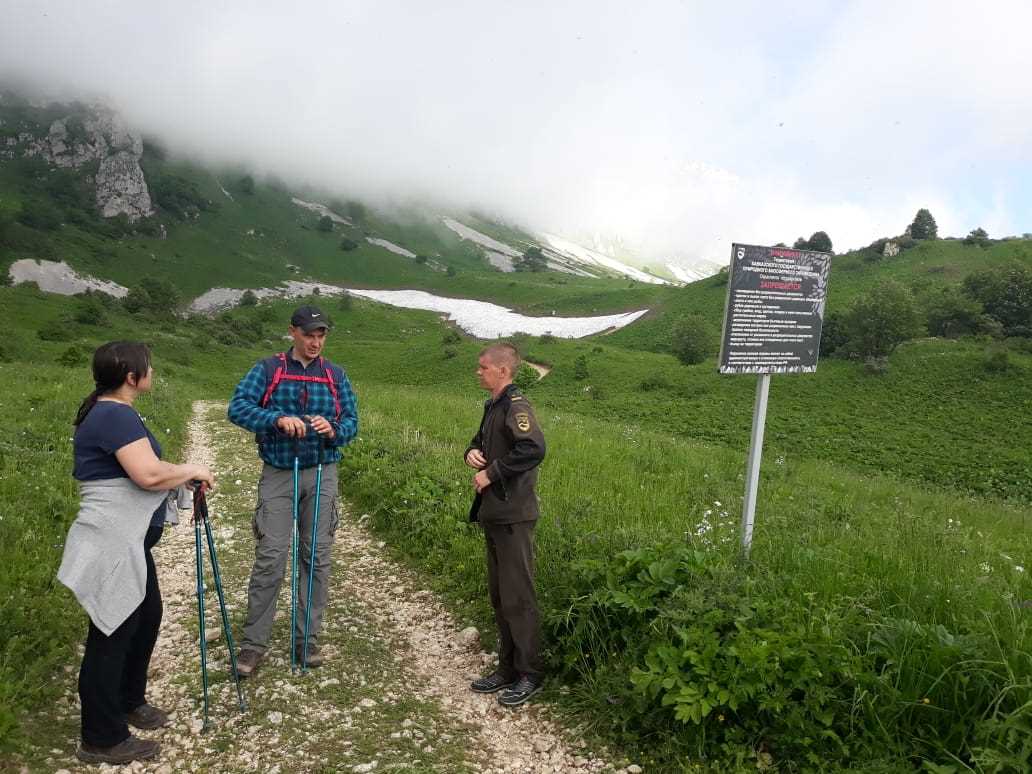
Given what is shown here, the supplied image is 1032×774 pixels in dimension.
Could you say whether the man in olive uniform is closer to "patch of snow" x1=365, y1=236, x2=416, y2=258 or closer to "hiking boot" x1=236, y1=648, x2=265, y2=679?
"hiking boot" x1=236, y1=648, x2=265, y2=679

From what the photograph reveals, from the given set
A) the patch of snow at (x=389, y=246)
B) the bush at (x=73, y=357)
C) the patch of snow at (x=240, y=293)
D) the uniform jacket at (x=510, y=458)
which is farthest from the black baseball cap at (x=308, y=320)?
the patch of snow at (x=389, y=246)

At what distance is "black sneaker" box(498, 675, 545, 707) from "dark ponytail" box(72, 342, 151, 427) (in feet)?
12.3

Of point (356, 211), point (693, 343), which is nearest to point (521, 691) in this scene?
point (693, 343)

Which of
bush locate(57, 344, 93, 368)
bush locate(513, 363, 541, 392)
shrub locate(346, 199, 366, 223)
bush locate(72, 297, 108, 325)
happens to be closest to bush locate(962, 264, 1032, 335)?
bush locate(513, 363, 541, 392)

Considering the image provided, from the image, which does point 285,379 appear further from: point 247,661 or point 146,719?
point 146,719

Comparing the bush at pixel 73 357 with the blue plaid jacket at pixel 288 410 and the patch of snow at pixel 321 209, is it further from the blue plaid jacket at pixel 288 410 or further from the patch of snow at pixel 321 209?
A: the patch of snow at pixel 321 209

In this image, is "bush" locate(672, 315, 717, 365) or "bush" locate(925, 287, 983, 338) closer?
"bush" locate(925, 287, 983, 338)

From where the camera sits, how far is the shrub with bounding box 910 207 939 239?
7538 centimetres

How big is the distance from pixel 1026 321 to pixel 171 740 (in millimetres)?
54542

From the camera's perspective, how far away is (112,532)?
4.13m

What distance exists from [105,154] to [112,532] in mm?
154319

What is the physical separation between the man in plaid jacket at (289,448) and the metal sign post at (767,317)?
12.0 ft

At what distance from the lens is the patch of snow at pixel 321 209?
162500mm

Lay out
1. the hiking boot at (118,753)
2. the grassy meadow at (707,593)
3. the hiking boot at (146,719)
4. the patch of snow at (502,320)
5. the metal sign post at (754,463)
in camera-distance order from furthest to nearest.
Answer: the patch of snow at (502,320) < the metal sign post at (754,463) < the hiking boot at (146,719) < the hiking boot at (118,753) < the grassy meadow at (707,593)
